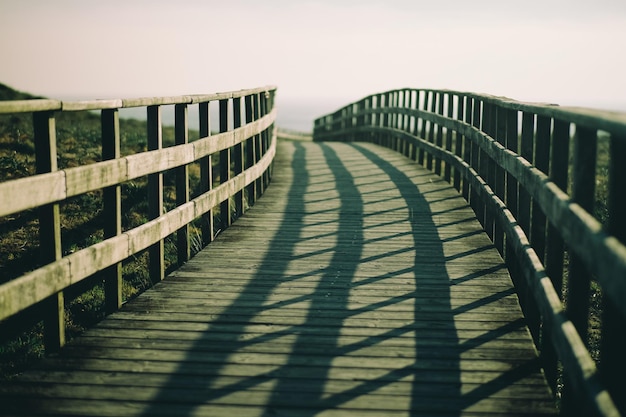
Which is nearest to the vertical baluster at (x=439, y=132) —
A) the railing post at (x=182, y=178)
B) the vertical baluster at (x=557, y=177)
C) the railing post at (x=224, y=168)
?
the railing post at (x=224, y=168)

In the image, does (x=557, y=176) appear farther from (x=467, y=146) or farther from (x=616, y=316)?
(x=467, y=146)

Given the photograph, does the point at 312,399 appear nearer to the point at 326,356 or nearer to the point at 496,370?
the point at 326,356

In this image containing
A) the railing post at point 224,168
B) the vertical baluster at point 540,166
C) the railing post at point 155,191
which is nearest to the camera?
the vertical baluster at point 540,166

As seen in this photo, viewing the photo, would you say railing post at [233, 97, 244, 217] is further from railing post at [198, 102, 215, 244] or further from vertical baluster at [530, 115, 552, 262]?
vertical baluster at [530, 115, 552, 262]

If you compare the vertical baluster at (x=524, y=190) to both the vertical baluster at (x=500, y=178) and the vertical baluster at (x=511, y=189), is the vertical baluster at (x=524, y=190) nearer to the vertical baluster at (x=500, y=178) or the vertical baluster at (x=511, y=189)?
the vertical baluster at (x=511, y=189)

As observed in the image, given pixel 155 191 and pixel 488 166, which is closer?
pixel 155 191

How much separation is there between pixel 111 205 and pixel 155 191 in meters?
0.89

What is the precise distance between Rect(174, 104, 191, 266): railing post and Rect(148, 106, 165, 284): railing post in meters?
0.50

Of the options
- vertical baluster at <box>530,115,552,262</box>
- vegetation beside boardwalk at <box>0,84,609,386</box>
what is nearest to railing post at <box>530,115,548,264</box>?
vertical baluster at <box>530,115,552,262</box>

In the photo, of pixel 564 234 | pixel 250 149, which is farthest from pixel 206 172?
pixel 564 234

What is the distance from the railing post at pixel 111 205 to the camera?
5.15 metres

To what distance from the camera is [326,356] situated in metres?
4.48

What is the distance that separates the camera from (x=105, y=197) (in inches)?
208

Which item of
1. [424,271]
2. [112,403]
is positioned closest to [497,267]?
[424,271]
